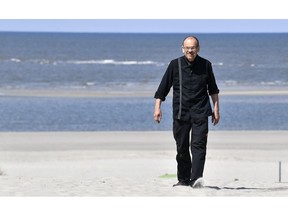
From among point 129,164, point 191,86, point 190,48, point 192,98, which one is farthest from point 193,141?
point 129,164

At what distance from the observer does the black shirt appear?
7.70 metres

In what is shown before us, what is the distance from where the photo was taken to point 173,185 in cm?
834

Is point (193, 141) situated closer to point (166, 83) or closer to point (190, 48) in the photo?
point (166, 83)

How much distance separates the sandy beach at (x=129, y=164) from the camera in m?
8.05

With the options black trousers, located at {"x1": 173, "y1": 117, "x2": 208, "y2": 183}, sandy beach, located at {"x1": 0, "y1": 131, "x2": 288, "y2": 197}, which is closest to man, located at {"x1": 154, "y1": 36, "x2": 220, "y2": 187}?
black trousers, located at {"x1": 173, "y1": 117, "x2": 208, "y2": 183}

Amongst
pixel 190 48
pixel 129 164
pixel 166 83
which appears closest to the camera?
pixel 190 48

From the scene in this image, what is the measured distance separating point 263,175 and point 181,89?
5399 millimetres

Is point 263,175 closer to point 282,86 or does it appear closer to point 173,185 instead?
point 173,185

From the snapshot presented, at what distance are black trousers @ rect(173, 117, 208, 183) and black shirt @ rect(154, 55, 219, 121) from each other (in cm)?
7

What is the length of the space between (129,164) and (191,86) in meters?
6.55

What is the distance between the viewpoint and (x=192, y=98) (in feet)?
25.4

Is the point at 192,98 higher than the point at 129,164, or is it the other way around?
the point at 192,98

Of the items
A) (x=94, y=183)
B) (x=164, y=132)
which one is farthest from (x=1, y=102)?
(x=94, y=183)

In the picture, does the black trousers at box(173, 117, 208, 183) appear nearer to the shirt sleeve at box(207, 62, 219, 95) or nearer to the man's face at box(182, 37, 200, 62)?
the shirt sleeve at box(207, 62, 219, 95)
